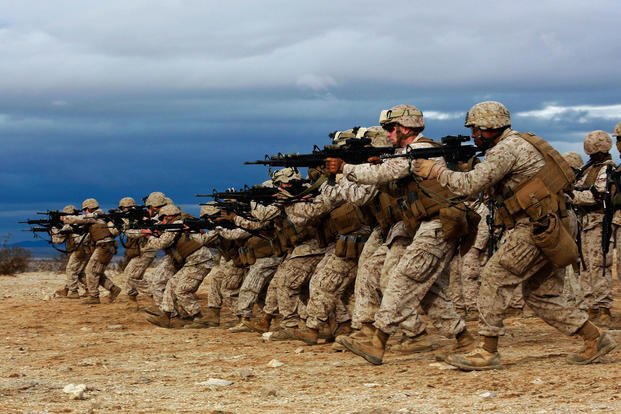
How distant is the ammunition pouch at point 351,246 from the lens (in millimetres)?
11430

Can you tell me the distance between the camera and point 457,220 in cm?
941

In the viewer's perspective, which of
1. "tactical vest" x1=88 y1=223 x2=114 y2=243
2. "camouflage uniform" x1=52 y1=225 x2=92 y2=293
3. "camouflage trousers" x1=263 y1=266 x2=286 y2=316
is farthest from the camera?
"camouflage uniform" x1=52 y1=225 x2=92 y2=293

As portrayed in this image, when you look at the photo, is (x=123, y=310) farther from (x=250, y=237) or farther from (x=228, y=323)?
(x=250, y=237)

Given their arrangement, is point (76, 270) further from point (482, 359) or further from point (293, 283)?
point (482, 359)

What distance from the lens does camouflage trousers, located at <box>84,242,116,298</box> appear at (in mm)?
20000

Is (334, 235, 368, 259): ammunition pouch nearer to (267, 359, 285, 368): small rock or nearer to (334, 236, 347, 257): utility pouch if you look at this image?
(334, 236, 347, 257): utility pouch

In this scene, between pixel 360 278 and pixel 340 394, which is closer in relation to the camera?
pixel 340 394

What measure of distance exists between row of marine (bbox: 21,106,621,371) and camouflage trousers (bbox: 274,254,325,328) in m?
0.02

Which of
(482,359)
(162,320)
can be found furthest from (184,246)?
(482,359)

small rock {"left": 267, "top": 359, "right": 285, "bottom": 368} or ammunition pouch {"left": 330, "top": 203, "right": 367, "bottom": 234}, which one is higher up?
ammunition pouch {"left": 330, "top": 203, "right": 367, "bottom": 234}

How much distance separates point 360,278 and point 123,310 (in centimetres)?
882

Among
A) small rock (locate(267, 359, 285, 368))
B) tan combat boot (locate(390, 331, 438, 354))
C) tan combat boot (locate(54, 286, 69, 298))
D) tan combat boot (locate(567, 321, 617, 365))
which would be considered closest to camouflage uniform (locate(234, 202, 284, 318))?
small rock (locate(267, 359, 285, 368))

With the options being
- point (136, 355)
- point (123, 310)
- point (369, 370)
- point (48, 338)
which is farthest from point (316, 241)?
point (123, 310)

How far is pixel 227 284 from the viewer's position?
14852 mm
